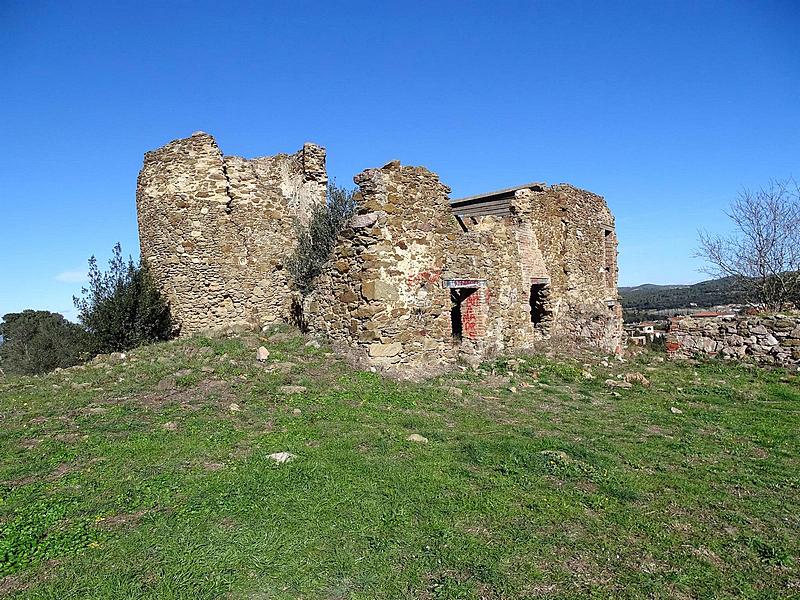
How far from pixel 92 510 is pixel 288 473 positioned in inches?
76.7

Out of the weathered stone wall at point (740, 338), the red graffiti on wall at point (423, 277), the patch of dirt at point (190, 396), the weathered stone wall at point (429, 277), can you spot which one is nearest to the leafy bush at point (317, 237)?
the weathered stone wall at point (429, 277)

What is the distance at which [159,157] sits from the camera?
15.9 metres

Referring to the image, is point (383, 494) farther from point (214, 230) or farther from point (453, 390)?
point (214, 230)

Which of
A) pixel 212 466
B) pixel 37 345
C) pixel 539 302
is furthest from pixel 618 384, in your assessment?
pixel 37 345

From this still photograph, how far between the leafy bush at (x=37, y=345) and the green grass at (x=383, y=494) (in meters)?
17.4

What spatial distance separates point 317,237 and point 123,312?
633 cm

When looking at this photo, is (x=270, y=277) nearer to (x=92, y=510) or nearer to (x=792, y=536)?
(x=92, y=510)

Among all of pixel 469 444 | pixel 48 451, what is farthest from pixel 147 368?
pixel 469 444

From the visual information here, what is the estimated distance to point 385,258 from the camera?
37.1 feet

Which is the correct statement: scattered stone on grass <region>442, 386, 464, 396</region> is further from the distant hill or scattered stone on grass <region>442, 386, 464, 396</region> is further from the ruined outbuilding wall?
the distant hill

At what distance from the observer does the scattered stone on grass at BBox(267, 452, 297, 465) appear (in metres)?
6.21

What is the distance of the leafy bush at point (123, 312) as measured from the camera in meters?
15.4

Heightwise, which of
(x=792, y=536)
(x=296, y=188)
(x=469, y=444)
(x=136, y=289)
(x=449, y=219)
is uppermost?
(x=296, y=188)

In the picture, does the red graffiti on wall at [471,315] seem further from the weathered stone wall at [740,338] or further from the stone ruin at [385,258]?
the weathered stone wall at [740,338]
